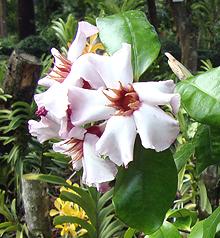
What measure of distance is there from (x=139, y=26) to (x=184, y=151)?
0.18 meters

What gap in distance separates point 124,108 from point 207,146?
0.15 meters

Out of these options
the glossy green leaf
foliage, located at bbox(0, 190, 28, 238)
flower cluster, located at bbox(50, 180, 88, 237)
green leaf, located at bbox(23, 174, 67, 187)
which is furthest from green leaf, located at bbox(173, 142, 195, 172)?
foliage, located at bbox(0, 190, 28, 238)

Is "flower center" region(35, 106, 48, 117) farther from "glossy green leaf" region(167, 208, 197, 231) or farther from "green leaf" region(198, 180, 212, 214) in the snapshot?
"green leaf" region(198, 180, 212, 214)

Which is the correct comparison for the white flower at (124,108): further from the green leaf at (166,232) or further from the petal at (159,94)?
the green leaf at (166,232)

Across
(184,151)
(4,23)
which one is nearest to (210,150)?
(184,151)

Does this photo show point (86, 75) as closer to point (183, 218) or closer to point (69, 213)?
point (183, 218)

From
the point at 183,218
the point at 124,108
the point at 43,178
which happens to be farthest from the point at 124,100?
the point at 43,178

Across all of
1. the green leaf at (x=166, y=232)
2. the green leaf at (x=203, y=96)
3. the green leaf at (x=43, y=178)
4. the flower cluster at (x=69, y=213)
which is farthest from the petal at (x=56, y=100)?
the flower cluster at (x=69, y=213)

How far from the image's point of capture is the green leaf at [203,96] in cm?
53

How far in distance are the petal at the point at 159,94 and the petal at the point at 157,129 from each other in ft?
0.04

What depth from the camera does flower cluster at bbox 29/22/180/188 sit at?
50 cm

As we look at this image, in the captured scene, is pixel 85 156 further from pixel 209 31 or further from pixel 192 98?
pixel 209 31

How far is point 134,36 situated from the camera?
0.63 metres

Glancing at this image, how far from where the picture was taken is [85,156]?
0.56 meters
